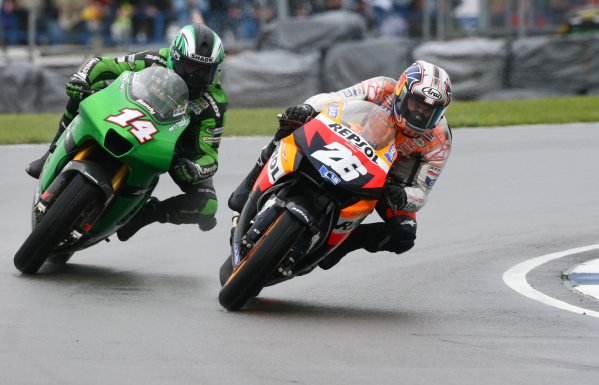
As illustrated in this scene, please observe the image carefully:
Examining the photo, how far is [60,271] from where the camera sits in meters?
7.64

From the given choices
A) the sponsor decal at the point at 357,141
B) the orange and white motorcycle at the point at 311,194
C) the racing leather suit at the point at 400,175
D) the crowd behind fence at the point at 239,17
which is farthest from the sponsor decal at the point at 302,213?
the crowd behind fence at the point at 239,17

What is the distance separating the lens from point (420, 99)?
21.5 feet

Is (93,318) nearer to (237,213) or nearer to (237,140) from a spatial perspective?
(237,213)

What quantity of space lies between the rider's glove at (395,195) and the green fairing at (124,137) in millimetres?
1303

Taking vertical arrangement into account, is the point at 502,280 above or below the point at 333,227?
below

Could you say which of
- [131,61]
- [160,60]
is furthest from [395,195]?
[131,61]

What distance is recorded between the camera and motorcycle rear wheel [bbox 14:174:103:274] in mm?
6824

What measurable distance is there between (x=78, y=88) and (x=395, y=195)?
7.48 ft

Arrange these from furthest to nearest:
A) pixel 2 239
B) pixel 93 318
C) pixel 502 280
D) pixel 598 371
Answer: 1. pixel 2 239
2. pixel 502 280
3. pixel 93 318
4. pixel 598 371

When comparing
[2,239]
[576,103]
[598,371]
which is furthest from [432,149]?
[576,103]

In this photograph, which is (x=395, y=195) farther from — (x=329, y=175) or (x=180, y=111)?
(x=180, y=111)

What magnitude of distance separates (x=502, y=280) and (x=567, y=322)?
1.43m

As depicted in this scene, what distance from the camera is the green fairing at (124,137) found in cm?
702

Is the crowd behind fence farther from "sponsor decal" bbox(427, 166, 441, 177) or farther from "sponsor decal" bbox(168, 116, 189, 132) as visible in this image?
"sponsor decal" bbox(427, 166, 441, 177)
